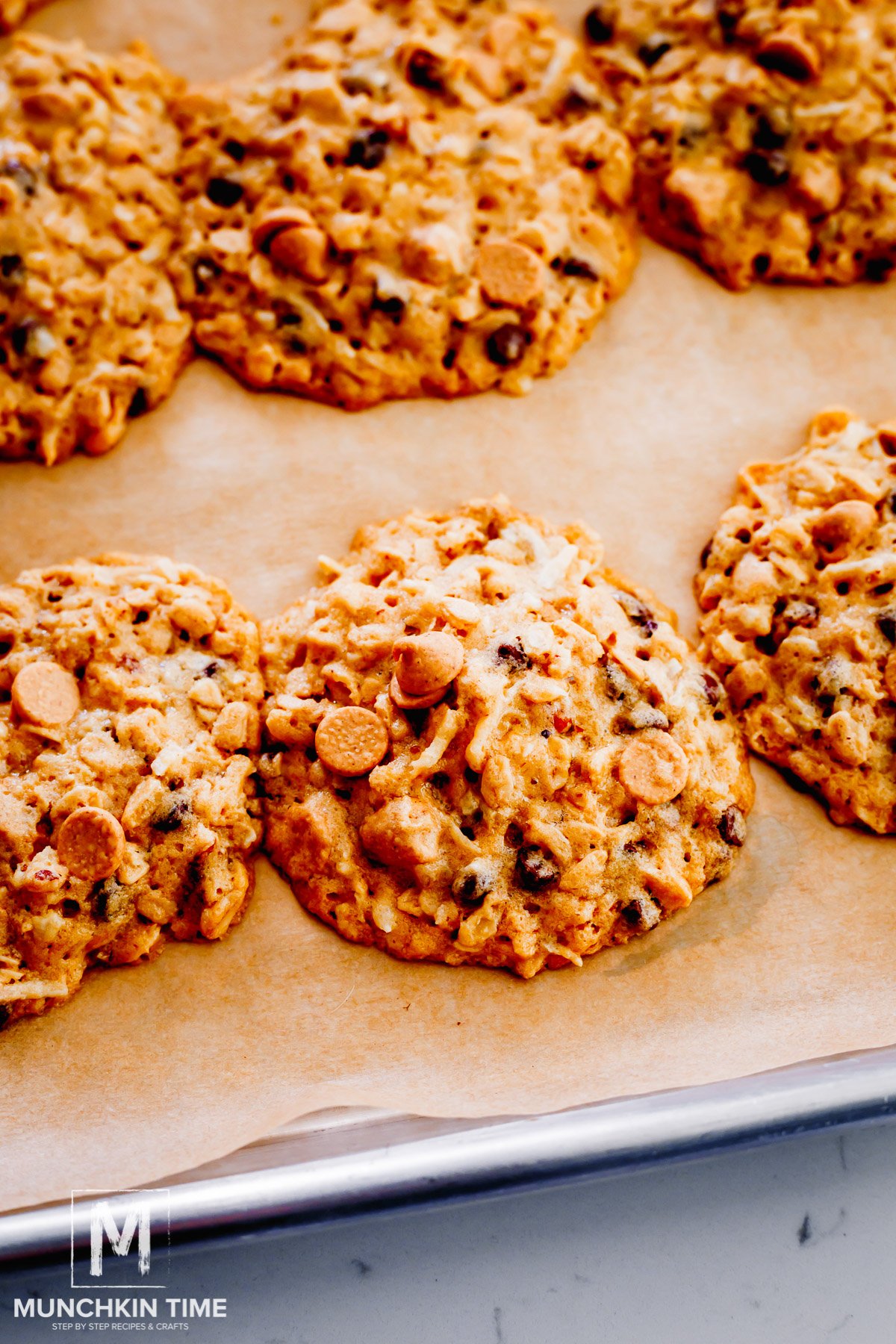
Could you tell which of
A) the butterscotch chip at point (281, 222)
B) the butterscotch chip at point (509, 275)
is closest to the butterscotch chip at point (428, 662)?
the butterscotch chip at point (509, 275)

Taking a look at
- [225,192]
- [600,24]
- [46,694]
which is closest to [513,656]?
[46,694]

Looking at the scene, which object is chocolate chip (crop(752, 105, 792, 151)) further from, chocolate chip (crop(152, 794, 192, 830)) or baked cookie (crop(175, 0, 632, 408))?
chocolate chip (crop(152, 794, 192, 830))

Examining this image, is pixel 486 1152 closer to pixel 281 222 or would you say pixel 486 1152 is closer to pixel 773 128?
pixel 281 222

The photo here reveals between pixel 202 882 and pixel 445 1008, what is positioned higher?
pixel 202 882

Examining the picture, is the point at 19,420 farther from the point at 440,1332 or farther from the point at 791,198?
the point at 440,1332

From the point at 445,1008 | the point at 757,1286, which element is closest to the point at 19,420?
the point at 445,1008

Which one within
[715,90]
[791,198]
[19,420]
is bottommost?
[19,420]
